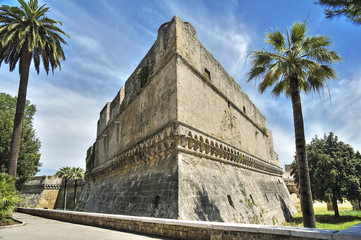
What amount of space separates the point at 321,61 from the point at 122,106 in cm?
1273

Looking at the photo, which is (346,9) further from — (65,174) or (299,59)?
(65,174)

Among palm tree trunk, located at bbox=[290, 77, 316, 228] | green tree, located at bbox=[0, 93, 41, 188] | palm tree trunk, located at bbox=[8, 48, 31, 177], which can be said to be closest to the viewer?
palm tree trunk, located at bbox=[290, 77, 316, 228]

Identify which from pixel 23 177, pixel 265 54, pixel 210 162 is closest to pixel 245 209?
pixel 210 162

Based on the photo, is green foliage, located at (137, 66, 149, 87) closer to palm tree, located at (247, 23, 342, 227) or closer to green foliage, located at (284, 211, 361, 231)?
palm tree, located at (247, 23, 342, 227)

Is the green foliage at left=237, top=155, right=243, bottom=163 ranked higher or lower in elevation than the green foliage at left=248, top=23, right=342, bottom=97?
lower

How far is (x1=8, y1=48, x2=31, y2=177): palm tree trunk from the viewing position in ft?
43.4

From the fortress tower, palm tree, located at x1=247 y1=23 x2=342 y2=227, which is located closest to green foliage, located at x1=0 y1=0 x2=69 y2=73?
the fortress tower

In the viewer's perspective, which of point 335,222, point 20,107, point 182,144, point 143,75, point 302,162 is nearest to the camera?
point 302,162

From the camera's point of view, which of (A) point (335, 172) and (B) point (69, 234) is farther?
(A) point (335, 172)

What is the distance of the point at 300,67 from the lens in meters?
8.48

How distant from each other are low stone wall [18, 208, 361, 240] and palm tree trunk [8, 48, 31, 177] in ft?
27.2

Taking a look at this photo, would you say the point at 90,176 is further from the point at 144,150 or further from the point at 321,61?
the point at 321,61

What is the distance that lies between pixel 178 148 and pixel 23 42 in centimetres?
1289

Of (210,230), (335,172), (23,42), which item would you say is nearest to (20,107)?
(23,42)
